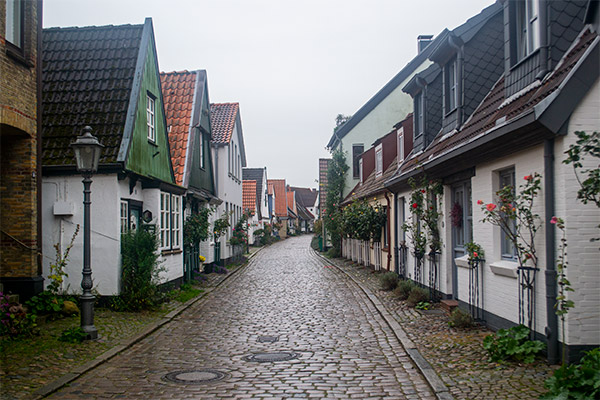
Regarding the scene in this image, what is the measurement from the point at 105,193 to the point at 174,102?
30.2 ft

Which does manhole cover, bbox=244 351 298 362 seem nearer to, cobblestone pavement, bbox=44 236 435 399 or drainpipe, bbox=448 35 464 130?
cobblestone pavement, bbox=44 236 435 399

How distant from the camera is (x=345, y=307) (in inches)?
520

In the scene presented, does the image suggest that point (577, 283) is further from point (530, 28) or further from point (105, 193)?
point (105, 193)

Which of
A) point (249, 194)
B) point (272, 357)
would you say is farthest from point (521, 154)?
point (249, 194)

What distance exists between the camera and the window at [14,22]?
402 inches

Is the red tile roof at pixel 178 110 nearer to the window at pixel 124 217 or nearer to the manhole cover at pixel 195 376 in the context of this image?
the window at pixel 124 217

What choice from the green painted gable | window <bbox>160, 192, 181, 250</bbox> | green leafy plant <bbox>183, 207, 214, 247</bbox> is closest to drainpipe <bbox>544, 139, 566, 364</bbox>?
the green painted gable

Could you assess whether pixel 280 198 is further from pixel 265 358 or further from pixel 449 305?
pixel 265 358

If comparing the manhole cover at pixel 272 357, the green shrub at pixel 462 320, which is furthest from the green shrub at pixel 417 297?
the manhole cover at pixel 272 357

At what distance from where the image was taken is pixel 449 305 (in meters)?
11.2

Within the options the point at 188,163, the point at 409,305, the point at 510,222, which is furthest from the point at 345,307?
the point at 188,163

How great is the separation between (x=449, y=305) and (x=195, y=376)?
18.9 feet

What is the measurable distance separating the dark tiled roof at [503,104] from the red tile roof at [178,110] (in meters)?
8.69

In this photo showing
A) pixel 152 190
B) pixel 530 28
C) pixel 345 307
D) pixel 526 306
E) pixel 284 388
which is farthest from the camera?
pixel 152 190
